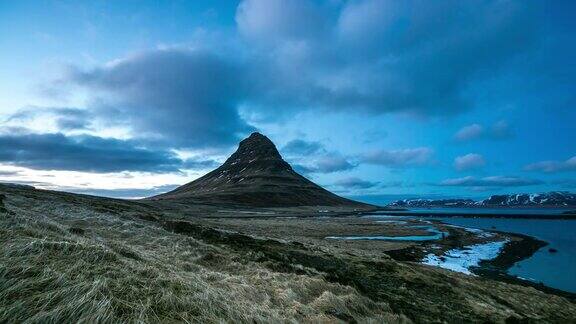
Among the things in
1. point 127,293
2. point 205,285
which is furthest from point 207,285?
point 127,293

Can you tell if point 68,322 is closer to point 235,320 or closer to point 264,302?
point 235,320

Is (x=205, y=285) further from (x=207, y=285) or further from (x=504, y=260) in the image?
(x=504, y=260)

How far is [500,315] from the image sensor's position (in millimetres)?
20109

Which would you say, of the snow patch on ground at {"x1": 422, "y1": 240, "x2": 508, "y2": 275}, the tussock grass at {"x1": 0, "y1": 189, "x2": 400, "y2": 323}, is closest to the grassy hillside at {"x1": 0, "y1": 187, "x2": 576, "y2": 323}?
the tussock grass at {"x1": 0, "y1": 189, "x2": 400, "y2": 323}

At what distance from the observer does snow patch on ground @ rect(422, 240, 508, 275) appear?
43250 millimetres

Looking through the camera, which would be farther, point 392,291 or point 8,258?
point 392,291

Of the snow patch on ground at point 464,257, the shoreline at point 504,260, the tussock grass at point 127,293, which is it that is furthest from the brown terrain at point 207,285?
the snow patch on ground at point 464,257

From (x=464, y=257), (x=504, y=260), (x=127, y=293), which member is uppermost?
(x=127, y=293)

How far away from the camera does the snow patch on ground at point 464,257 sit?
43250 mm

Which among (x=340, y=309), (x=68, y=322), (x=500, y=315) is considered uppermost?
(x=68, y=322)

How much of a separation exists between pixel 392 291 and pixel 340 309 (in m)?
8.16

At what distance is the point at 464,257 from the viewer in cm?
5266

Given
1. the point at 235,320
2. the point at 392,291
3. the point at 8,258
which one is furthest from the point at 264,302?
the point at 392,291

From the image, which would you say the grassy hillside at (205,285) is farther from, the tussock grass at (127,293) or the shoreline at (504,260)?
the shoreline at (504,260)
